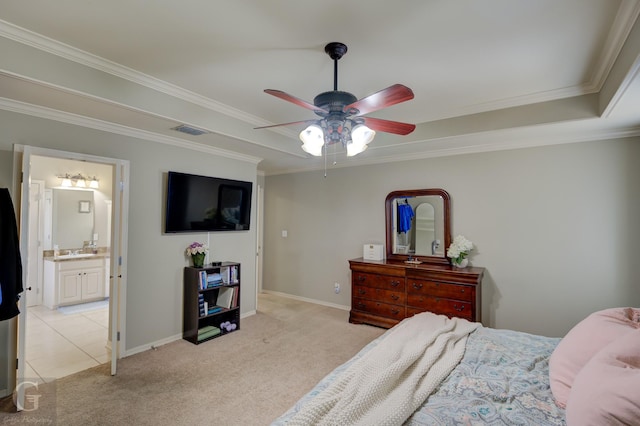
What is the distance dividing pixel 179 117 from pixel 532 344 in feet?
11.0

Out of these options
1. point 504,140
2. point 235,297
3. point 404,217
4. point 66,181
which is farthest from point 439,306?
point 66,181

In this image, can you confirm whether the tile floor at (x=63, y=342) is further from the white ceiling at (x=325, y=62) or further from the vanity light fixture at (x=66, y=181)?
the white ceiling at (x=325, y=62)

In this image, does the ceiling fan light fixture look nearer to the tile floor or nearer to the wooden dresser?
the wooden dresser

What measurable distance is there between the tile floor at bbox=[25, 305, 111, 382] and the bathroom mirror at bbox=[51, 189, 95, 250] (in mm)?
1146

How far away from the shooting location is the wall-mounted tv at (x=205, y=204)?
3615 millimetres

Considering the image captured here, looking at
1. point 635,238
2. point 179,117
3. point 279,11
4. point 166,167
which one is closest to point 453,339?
point 279,11

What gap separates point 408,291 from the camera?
12.9 feet

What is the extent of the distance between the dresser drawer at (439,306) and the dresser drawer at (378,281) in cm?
20

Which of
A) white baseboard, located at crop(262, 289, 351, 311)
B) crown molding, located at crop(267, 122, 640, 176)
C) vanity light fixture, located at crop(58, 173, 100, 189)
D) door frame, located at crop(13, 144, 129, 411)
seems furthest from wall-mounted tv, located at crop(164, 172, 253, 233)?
vanity light fixture, located at crop(58, 173, 100, 189)

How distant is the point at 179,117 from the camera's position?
2.94 metres

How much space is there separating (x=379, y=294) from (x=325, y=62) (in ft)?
9.63

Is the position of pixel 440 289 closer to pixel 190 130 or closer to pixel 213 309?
pixel 213 309

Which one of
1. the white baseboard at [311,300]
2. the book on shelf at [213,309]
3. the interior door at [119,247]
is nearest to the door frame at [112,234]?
the interior door at [119,247]

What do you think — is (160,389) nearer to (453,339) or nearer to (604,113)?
(453,339)
